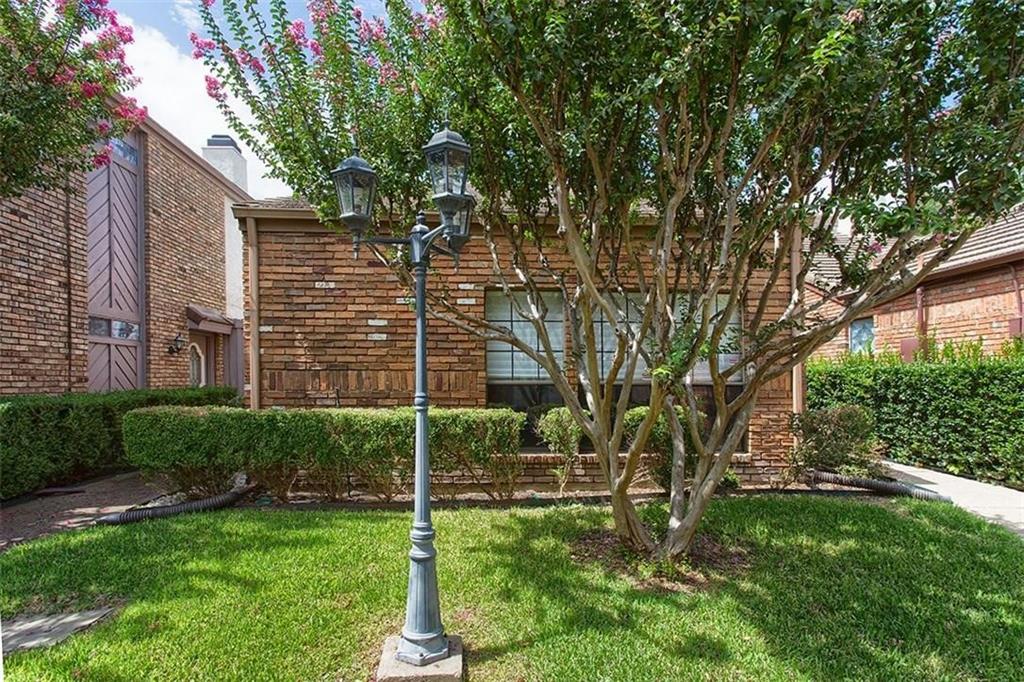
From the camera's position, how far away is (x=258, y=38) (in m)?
4.20

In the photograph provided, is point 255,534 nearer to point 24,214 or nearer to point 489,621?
point 489,621

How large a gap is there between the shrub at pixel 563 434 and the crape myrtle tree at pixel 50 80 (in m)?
5.63

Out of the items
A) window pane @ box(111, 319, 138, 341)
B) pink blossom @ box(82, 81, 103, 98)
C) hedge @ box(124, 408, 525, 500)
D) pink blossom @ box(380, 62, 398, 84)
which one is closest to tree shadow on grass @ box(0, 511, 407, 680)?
hedge @ box(124, 408, 525, 500)

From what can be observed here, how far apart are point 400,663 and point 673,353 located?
7.35 ft

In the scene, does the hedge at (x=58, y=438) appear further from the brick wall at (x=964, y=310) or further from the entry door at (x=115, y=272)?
the brick wall at (x=964, y=310)

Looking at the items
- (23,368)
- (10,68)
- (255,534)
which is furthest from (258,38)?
(23,368)

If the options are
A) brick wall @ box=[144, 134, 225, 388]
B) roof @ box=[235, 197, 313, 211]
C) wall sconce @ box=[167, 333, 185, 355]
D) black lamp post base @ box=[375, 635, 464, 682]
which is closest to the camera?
black lamp post base @ box=[375, 635, 464, 682]

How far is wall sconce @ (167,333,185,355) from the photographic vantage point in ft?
35.3

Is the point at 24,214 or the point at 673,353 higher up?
the point at 24,214

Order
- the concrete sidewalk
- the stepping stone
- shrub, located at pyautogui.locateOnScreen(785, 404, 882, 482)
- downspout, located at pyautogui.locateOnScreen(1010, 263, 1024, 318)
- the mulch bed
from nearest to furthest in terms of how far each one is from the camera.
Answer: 1. the stepping stone
2. the mulch bed
3. the concrete sidewalk
4. shrub, located at pyautogui.locateOnScreen(785, 404, 882, 482)
5. downspout, located at pyautogui.locateOnScreen(1010, 263, 1024, 318)

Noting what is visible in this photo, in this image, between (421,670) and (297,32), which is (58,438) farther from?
(421,670)

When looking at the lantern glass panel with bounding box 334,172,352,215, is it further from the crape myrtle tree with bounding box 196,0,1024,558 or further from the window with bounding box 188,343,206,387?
the window with bounding box 188,343,206,387

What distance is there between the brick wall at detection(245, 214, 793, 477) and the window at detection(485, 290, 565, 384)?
7.4 inches

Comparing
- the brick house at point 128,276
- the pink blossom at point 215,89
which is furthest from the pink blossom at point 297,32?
the brick house at point 128,276
